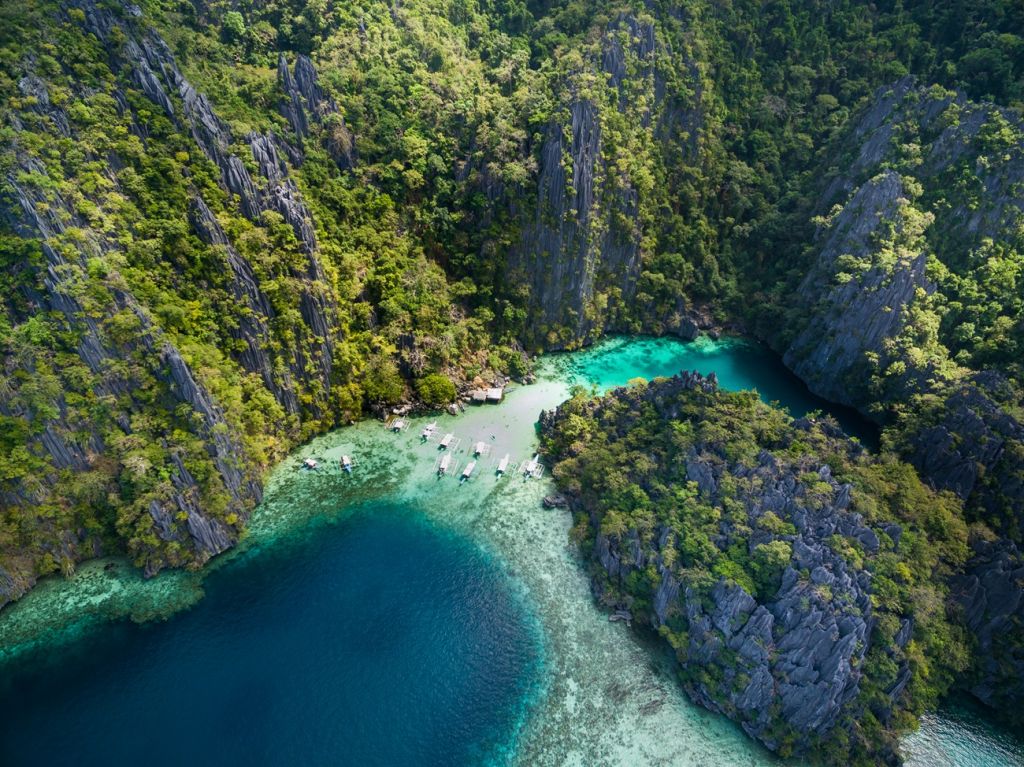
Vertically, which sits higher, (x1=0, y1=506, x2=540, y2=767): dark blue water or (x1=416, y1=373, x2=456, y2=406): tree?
(x1=416, y1=373, x2=456, y2=406): tree

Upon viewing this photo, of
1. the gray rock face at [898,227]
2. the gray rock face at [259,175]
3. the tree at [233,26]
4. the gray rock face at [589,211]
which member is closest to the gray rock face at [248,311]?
the gray rock face at [259,175]

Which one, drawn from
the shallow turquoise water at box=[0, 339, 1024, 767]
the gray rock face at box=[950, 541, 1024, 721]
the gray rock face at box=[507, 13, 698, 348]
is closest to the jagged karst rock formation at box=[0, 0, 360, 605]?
the shallow turquoise water at box=[0, 339, 1024, 767]

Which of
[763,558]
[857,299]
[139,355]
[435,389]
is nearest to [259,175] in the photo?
[139,355]

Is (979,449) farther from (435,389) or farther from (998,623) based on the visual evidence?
(435,389)

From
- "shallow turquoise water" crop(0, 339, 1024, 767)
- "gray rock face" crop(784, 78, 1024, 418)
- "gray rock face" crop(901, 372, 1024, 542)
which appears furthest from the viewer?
"gray rock face" crop(784, 78, 1024, 418)

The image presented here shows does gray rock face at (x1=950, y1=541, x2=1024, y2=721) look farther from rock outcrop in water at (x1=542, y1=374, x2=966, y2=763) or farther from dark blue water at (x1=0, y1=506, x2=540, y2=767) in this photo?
dark blue water at (x1=0, y1=506, x2=540, y2=767)

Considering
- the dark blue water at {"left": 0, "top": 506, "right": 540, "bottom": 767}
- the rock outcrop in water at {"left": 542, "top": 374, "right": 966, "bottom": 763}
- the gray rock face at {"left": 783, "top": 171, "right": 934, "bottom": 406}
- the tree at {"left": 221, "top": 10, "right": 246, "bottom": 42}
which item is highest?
the tree at {"left": 221, "top": 10, "right": 246, "bottom": 42}
